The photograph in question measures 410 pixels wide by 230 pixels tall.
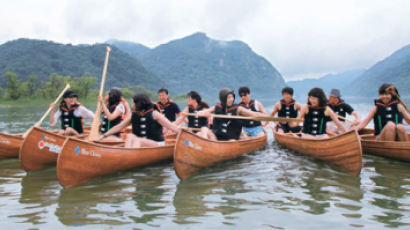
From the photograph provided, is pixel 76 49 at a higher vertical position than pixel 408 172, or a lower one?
higher

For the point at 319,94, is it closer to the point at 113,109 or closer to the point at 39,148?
the point at 113,109

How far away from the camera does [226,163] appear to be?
253 inches

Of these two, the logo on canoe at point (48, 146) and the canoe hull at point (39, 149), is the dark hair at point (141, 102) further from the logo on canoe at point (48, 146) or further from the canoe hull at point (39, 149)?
the logo on canoe at point (48, 146)

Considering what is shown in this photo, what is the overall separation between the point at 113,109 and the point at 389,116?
19.8 feet

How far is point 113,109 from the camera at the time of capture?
717 cm

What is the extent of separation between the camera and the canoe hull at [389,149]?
597 cm

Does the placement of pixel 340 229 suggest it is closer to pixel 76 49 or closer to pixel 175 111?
pixel 175 111

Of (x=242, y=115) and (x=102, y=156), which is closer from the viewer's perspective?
(x=102, y=156)

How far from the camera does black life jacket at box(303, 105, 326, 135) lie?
256 inches

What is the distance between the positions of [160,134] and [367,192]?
12.4 ft

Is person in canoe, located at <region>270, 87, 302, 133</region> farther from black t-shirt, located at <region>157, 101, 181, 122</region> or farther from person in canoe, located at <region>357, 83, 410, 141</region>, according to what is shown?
black t-shirt, located at <region>157, 101, 181, 122</region>

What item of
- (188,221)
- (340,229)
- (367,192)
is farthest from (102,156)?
(367,192)

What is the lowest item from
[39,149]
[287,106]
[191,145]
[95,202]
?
[95,202]

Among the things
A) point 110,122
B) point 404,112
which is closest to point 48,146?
point 110,122
